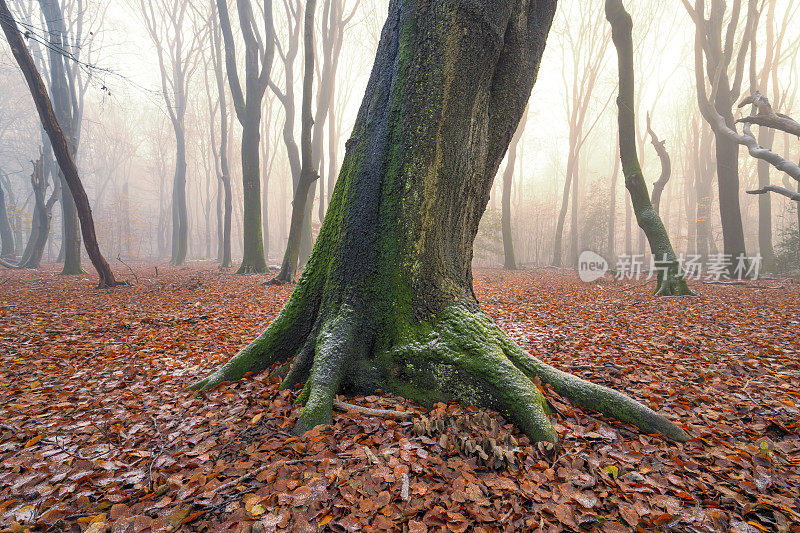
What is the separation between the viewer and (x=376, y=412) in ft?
7.43

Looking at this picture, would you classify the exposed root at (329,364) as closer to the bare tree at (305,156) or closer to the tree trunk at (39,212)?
the bare tree at (305,156)

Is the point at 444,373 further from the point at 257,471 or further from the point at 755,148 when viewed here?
the point at 755,148

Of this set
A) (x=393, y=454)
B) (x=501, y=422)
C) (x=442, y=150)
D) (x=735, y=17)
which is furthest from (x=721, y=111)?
(x=393, y=454)

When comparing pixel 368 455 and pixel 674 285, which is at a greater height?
pixel 674 285

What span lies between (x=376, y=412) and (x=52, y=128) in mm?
9405

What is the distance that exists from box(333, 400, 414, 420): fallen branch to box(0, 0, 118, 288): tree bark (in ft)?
26.1

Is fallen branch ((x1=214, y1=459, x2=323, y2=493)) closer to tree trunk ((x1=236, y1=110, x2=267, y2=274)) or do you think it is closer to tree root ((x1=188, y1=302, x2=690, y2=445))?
tree root ((x1=188, y1=302, x2=690, y2=445))

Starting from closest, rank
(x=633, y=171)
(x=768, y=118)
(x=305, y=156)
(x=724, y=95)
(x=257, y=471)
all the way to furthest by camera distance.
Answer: (x=257, y=471) < (x=633, y=171) < (x=768, y=118) < (x=305, y=156) < (x=724, y=95)

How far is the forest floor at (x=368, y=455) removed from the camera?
1.52m

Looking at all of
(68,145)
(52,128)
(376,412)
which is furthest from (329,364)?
(68,145)

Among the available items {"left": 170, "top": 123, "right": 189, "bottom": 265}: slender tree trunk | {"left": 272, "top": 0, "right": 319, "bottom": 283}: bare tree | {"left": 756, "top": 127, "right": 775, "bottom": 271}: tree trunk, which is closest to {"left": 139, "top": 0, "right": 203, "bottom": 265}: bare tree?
{"left": 170, "top": 123, "right": 189, "bottom": 265}: slender tree trunk

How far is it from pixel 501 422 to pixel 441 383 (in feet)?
1.53

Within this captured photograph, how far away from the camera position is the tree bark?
657 centimetres

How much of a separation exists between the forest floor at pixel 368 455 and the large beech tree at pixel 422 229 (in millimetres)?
204
